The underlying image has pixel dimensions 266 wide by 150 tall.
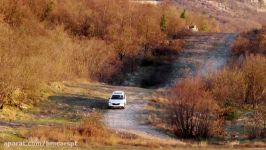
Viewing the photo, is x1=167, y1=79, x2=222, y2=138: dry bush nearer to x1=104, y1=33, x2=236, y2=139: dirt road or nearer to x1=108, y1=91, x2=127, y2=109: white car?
x1=104, y1=33, x2=236, y2=139: dirt road

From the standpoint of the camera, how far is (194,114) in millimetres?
34156

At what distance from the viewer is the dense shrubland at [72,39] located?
39.2m

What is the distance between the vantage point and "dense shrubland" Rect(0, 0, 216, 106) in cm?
3919

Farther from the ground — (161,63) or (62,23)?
(62,23)

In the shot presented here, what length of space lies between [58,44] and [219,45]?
3054cm

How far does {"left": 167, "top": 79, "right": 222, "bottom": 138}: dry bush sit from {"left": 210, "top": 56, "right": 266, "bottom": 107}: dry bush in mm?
8502

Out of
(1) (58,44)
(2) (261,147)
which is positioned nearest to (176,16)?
(1) (58,44)

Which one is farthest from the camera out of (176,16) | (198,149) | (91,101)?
(176,16)

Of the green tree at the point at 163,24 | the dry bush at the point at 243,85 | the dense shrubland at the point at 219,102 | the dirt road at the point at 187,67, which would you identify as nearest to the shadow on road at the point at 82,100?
the dirt road at the point at 187,67

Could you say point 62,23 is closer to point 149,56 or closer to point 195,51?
point 149,56

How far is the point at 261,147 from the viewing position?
27.8 m

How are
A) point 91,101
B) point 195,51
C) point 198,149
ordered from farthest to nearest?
point 195,51, point 91,101, point 198,149

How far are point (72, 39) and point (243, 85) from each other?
96.0 feet

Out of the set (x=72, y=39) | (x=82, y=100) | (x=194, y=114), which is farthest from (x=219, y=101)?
(x=72, y=39)
